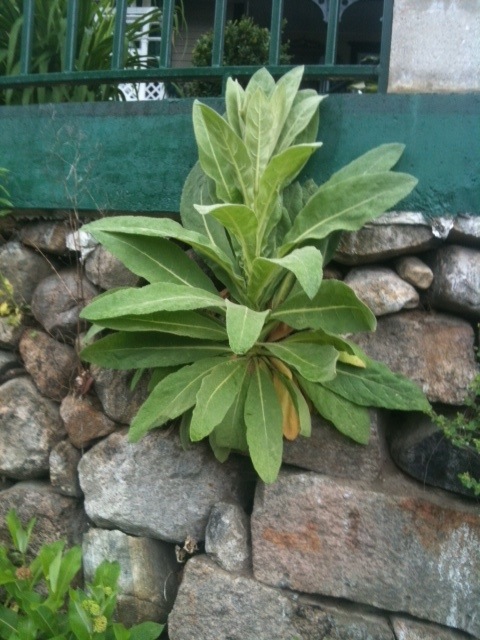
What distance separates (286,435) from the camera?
2.44 m

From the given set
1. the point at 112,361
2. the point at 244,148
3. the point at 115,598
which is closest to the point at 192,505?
the point at 115,598

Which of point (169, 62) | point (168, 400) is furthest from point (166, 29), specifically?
point (168, 400)

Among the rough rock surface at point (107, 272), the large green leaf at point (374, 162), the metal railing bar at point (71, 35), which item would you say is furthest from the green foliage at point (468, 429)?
the metal railing bar at point (71, 35)

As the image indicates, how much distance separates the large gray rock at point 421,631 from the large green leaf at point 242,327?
998 mm

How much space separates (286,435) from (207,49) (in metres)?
3.52

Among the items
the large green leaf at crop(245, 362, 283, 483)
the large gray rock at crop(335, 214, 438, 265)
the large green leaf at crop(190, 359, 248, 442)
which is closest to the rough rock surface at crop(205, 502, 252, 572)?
the large green leaf at crop(245, 362, 283, 483)

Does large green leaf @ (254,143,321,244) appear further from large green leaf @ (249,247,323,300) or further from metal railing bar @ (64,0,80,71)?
metal railing bar @ (64,0,80,71)

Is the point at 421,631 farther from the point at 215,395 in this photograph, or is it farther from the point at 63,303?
the point at 63,303

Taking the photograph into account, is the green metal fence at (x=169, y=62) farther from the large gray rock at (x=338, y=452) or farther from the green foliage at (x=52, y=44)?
the large gray rock at (x=338, y=452)

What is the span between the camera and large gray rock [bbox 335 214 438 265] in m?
2.46

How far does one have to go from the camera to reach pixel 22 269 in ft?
9.97

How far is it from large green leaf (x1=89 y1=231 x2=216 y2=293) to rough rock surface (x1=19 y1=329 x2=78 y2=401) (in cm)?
59

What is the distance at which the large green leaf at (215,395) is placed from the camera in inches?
87.6

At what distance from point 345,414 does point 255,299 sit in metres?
0.45
